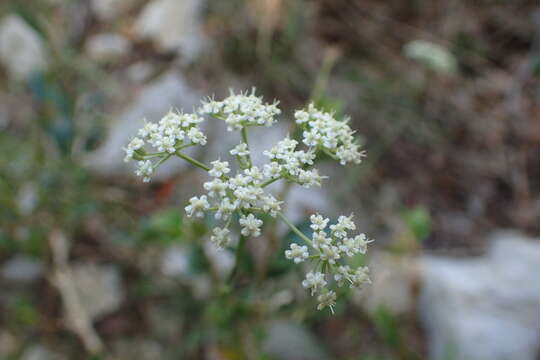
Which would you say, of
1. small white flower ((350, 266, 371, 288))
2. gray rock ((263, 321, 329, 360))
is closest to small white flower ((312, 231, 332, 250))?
small white flower ((350, 266, 371, 288))

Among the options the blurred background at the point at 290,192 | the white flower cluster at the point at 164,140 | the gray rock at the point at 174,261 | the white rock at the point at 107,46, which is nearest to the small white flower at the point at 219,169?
the white flower cluster at the point at 164,140

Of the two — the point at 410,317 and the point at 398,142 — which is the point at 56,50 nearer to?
the point at 398,142

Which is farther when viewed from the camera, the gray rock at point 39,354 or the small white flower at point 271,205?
the gray rock at point 39,354

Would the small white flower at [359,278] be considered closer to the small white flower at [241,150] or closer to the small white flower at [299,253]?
the small white flower at [299,253]

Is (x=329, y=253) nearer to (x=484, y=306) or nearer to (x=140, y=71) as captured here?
(x=484, y=306)

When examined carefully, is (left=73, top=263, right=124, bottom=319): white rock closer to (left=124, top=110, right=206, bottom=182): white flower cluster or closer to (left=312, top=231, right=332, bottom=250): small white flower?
(left=124, top=110, right=206, bottom=182): white flower cluster

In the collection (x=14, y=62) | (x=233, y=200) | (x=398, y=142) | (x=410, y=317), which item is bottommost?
(x=233, y=200)

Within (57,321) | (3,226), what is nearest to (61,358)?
(57,321)
